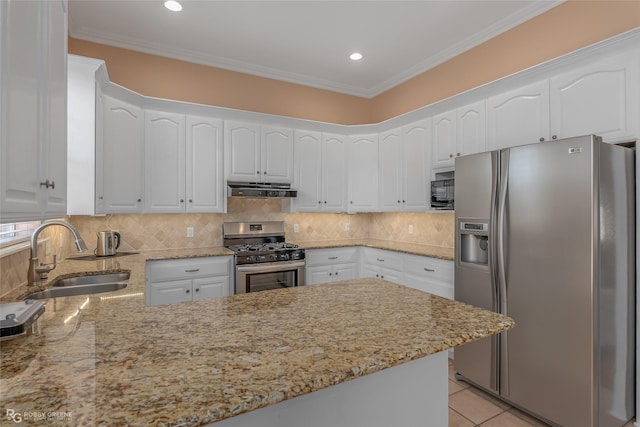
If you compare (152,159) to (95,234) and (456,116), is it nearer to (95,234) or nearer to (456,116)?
(95,234)

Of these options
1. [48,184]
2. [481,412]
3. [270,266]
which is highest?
[48,184]

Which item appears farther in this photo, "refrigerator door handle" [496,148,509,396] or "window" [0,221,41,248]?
"refrigerator door handle" [496,148,509,396]

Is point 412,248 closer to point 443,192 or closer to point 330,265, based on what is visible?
point 443,192

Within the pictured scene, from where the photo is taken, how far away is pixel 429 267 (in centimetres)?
322

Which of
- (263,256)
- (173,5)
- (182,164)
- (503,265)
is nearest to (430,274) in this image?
(503,265)

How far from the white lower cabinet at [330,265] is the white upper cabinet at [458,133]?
1500 mm

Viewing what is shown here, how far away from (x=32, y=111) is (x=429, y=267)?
308 centimetres

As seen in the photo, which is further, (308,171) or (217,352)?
(308,171)

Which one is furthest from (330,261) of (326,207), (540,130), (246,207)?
(540,130)

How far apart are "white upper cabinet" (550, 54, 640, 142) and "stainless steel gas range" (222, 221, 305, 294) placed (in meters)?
2.61

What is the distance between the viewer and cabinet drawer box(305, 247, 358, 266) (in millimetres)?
3842

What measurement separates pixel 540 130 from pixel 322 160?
2.40 m

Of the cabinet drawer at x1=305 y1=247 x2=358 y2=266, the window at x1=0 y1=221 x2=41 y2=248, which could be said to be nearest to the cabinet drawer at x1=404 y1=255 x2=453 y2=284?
the cabinet drawer at x1=305 y1=247 x2=358 y2=266

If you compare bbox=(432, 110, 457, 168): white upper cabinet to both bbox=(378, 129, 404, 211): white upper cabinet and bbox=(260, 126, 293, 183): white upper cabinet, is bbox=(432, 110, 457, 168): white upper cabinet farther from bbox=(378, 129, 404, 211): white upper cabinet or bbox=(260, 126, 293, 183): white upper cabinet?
bbox=(260, 126, 293, 183): white upper cabinet
